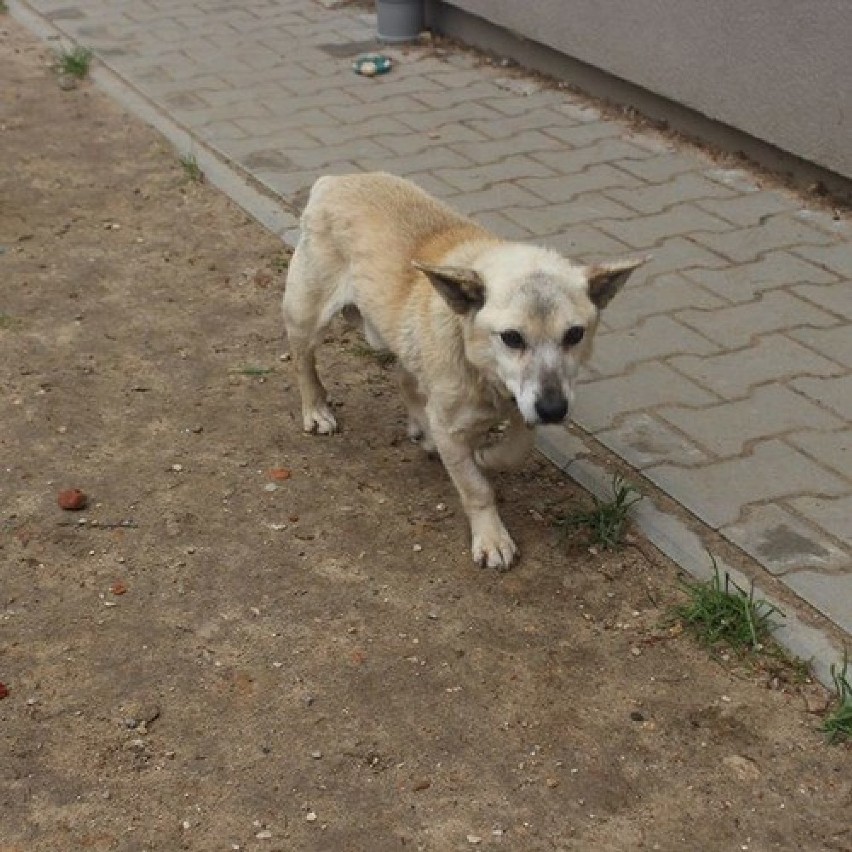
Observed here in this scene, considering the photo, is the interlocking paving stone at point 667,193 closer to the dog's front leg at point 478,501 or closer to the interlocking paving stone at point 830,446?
the interlocking paving stone at point 830,446

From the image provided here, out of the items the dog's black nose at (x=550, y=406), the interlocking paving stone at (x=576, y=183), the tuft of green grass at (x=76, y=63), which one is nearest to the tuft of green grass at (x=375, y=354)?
the interlocking paving stone at (x=576, y=183)

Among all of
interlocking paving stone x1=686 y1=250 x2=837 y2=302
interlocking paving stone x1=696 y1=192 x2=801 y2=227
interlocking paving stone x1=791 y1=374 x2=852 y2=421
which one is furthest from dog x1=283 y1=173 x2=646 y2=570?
interlocking paving stone x1=696 y1=192 x2=801 y2=227

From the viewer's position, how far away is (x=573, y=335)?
13.0 feet

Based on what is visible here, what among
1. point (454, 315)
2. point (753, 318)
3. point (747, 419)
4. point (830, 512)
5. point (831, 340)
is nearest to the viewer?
point (454, 315)

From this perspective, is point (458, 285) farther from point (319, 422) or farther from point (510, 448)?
point (319, 422)

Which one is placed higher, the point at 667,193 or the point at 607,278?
the point at 607,278

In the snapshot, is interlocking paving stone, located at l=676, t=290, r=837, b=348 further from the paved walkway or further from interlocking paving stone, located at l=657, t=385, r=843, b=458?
interlocking paving stone, located at l=657, t=385, r=843, b=458

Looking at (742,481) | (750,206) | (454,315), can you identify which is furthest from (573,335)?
(750,206)

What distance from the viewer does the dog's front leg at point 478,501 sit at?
14.6 ft

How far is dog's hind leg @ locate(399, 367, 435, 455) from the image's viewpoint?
506cm

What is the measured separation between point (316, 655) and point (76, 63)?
6.82 metres

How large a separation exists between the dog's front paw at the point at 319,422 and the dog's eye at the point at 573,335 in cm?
156

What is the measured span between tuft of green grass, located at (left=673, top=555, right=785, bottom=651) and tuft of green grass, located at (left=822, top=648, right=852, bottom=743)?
1.01ft

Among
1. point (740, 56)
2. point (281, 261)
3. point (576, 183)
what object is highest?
point (740, 56)
